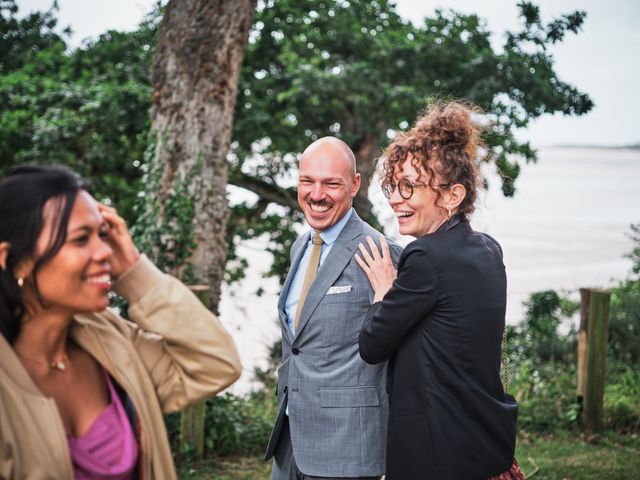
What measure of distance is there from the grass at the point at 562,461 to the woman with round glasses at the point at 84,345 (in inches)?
135

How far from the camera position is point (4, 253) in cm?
176

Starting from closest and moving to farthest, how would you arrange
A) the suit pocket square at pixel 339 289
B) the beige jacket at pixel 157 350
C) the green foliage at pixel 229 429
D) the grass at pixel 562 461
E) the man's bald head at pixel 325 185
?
the beige jacket at pixel 157 350 → the suit pocket square at pixel 339 289 → the man's bald head at pixel 325 185 → the grass at pixel 562 461 → the green foliage at pixel 229 429

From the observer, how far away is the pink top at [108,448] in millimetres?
1872

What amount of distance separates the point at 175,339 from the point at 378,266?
1193mm

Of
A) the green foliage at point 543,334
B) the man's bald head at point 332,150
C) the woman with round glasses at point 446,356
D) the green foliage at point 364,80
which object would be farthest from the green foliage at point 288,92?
the woman with round glasses at point 446,356

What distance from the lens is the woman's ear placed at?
2.84 m

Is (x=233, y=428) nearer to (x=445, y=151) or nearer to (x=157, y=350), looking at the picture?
(x=445, y=151)

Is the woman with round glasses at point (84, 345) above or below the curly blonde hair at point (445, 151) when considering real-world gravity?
below

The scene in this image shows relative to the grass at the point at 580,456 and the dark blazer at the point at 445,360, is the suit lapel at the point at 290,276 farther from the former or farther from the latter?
the grass at the point at 580,456

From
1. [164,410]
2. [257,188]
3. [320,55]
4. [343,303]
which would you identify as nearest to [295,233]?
[257,188]

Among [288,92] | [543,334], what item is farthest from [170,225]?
[543,334]

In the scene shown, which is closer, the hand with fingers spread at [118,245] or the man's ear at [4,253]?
the man's ear at [4,253]

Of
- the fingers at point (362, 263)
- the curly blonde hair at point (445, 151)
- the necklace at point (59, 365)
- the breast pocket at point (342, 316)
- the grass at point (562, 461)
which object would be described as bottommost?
the grass at point (562, 461)

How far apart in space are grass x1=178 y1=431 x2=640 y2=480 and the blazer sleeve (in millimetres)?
3006
